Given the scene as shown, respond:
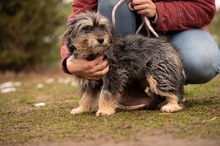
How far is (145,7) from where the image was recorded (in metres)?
4.15

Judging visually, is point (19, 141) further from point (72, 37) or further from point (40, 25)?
point (40, 25)

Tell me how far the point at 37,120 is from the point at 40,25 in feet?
22.8

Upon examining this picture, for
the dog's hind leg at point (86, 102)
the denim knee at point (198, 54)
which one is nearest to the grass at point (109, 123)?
the dog's hind leg at point (86, 102)

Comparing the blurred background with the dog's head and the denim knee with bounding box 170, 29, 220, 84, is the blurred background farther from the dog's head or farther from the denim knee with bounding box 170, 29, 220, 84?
the denim knee with bounding box 170, 29, 220, 84

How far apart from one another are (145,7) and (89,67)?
0.90 metres

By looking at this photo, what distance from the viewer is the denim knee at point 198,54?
4.19 metres

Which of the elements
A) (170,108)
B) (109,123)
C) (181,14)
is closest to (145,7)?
(181,14)

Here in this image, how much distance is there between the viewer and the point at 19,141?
119 inches

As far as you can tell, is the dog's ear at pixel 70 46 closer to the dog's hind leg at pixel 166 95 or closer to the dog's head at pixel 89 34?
the dog's head at pixel 89 34

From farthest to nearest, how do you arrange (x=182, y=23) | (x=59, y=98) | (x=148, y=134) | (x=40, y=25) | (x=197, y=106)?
(x=40, y=25), (x=59, y=98), (x=182, y=23), (x=197, y=106), (x=148, y=134)

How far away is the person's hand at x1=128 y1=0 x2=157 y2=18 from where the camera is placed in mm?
4148

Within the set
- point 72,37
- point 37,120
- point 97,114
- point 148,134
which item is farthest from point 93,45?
A: point 148,134

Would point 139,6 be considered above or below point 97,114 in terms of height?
above

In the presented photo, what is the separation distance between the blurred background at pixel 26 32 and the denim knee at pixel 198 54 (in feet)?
21.7
